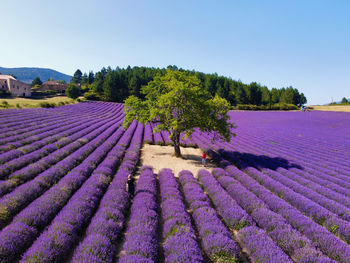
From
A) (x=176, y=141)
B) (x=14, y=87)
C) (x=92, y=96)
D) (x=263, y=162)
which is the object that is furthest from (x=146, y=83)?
(x=263, y=162)

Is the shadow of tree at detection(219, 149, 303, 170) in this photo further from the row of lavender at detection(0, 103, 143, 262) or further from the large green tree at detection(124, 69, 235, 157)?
the row of lavender at detection(0, 103, 143, 262)

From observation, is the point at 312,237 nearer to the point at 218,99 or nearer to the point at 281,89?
the point at 218,99

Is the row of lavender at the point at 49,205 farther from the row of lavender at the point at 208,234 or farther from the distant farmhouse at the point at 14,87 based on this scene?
the distant farmhouse at the point at 14,87

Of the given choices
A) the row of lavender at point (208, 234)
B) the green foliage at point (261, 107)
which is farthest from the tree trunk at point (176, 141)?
the green foliage at point (261, 107)

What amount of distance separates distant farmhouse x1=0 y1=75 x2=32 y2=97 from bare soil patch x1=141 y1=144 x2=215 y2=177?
66.1 metres

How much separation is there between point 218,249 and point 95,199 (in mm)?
4802

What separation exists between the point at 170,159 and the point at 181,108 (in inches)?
172

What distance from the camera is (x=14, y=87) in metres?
62.5

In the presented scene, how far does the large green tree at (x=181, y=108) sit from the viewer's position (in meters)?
14.3

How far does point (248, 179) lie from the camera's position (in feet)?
35.2

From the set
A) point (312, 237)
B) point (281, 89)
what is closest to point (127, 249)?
point (312, 237)

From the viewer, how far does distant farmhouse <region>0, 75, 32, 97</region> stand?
6206cm

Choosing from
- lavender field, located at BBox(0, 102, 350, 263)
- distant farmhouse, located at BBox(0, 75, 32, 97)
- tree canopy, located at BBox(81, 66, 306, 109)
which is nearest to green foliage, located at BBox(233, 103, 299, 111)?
tree canopy, located at BBox(81, 66, 306, 109)

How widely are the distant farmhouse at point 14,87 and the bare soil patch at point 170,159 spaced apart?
217 ft
